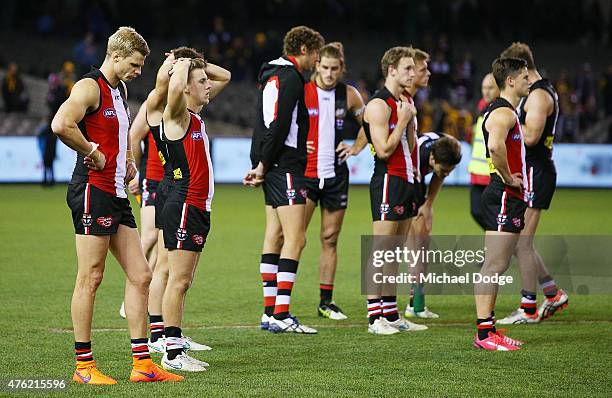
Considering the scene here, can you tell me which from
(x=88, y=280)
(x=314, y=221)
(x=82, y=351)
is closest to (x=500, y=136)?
(x=88, y=280)

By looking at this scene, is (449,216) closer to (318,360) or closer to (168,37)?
(318,360)

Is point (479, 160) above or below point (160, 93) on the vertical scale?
below

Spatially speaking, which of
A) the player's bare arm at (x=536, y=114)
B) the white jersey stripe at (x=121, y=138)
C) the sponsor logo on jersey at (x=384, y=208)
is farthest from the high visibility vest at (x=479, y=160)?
the white jersey stripe at (x=121, y=138)

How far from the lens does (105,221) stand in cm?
640

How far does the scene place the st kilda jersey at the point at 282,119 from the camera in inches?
339

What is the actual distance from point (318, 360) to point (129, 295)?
1.46 meters

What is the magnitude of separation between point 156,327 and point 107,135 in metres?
1.78

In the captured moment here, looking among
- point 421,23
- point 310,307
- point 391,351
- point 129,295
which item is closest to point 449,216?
point 310,307

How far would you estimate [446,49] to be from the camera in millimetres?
28703

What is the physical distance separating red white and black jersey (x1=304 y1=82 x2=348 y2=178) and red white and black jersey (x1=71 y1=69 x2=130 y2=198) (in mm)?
3163

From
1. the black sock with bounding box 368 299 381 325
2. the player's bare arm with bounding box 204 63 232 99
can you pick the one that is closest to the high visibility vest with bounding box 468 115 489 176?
the black sock with bounding box 368 299 381 325

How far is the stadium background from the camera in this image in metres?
6.92

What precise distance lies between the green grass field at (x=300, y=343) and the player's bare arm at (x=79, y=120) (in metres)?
1.35

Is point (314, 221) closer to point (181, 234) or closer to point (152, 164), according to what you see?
point (152, 164)
